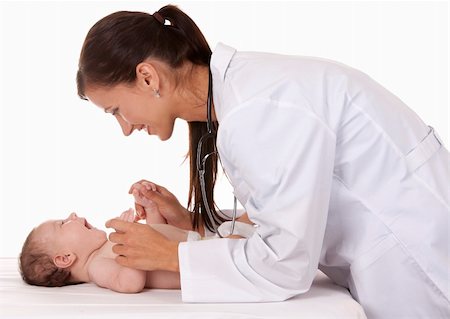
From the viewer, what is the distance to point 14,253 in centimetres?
414

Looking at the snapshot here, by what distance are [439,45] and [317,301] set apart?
2.34 meters

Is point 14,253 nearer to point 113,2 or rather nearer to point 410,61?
point 113,2

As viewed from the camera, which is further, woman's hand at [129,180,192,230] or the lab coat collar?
woman's hand at [129,180,192,230]

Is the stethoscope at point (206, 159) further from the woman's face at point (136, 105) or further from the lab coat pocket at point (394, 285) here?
the lab coat pocket at point (394, 285)

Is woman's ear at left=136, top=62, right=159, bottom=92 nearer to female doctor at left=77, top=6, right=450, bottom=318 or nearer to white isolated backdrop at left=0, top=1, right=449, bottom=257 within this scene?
female doctor at left=77, top=6, right=450, bottom=318

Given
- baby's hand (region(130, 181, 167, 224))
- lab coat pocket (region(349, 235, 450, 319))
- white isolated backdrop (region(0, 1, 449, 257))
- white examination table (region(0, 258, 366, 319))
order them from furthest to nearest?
white isolated backdrop (region(0, 1, 449, 257)) → baby's hand (region(130, 181, 167, 224)) → lab coat pocket (region(349, 235, 450, 319)) → white examination table (region(0, 258, 366, 319))

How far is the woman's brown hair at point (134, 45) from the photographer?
2.19 m

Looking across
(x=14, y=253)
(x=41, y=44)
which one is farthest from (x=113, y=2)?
(x=14, y=253)

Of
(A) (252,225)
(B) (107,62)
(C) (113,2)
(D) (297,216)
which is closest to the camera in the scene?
(D) (297,216)

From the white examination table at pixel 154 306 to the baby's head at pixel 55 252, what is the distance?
116mm

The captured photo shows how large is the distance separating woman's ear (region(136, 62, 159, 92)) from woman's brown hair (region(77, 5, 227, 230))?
2 centimetres

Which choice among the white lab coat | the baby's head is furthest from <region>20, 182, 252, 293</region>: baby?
the white lab coat

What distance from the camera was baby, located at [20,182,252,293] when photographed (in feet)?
7.34

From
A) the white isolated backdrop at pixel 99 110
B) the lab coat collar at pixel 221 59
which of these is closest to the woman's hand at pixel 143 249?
the lab coat collar at pixel 221 59
